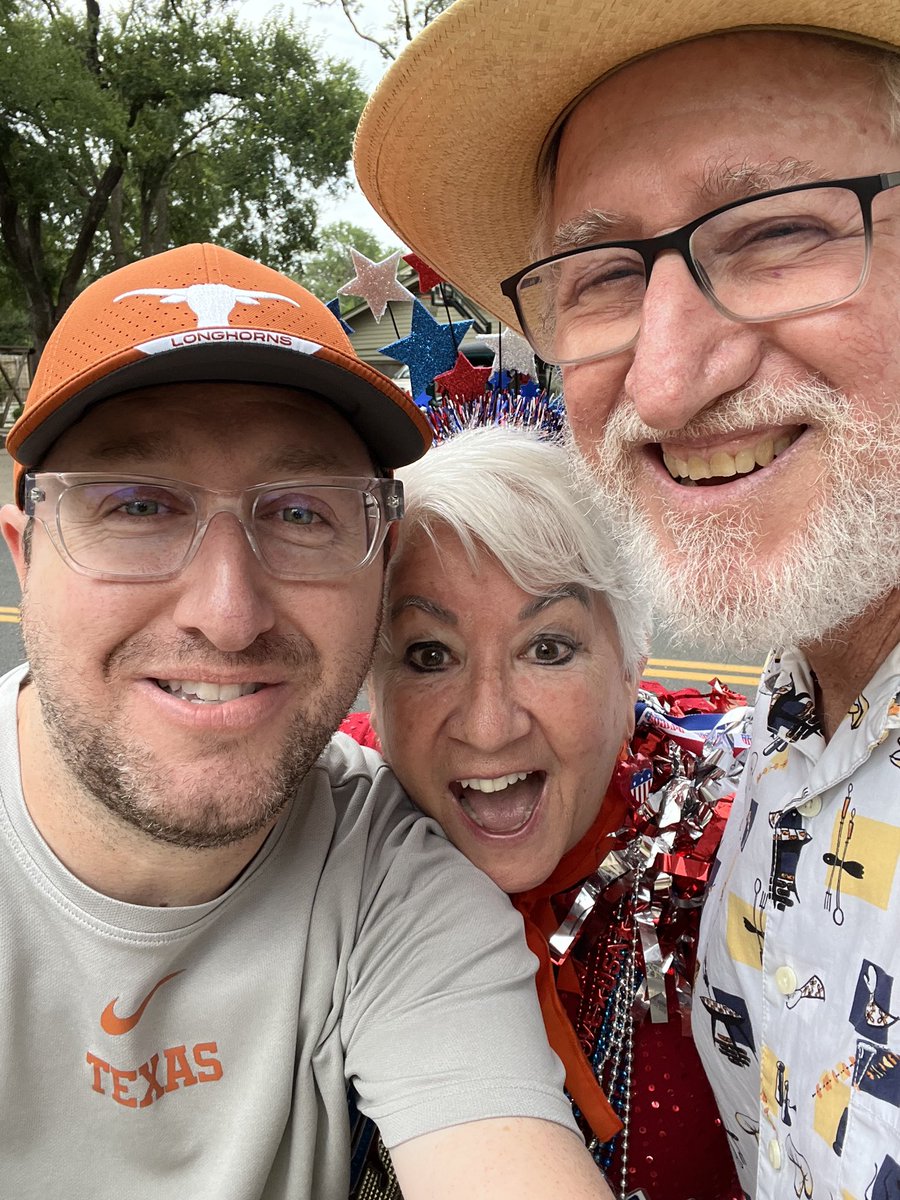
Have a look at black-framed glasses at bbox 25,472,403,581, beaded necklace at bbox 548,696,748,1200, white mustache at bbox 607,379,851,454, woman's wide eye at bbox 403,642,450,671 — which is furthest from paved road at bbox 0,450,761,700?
black-framed glasses at bbox 25,472,403,581

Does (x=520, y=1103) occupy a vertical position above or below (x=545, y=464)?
below

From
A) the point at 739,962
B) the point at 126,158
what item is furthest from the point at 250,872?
the point at 126,158

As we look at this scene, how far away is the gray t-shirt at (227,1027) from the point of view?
1.35 m

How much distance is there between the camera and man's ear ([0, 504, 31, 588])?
151 cm

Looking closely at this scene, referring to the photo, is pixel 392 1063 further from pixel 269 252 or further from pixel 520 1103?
pixel 269 252

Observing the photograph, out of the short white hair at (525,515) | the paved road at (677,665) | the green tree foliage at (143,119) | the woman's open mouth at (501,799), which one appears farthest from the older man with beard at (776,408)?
the green tree foliage at (143,119)

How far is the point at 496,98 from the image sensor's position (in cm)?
160

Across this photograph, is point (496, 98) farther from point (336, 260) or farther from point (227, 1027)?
point (336, 260)

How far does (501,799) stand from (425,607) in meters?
0.51

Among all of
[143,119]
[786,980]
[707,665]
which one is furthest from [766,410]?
[143,119]

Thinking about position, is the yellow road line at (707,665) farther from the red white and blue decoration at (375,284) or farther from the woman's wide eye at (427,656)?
the woman's wide eye at (427,656)

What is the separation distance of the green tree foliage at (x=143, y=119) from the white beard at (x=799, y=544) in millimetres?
17097

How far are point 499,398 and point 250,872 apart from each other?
1.32m

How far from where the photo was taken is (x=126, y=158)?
16344 millimetres
